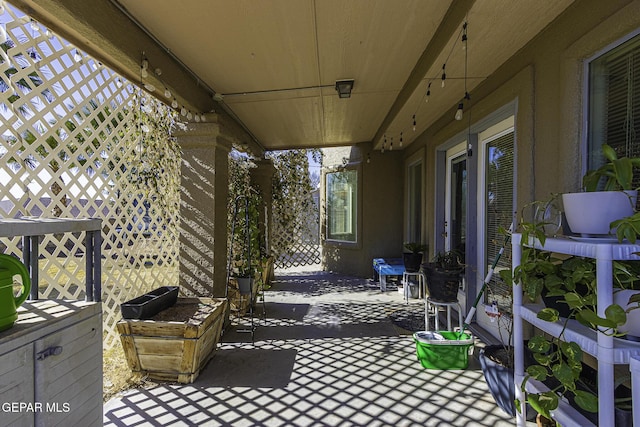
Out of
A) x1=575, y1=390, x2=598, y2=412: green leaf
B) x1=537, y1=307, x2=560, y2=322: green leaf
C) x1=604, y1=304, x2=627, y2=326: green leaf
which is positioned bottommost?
x1=575, y1=390, x2=598, y2=412: green leaf

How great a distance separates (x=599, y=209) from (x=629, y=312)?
332 mm

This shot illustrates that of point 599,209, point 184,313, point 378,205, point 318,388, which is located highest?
point 378,205

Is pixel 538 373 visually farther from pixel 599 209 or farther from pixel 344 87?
pixel 344 87

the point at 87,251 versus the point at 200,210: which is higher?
the point at 200,210

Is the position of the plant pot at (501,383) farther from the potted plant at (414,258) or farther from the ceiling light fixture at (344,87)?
the ceiling light fixture at (344,87)

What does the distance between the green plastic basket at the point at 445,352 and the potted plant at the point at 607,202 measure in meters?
1.45

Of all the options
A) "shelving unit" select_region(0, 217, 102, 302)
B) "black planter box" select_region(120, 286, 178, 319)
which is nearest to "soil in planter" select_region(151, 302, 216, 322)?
"black planter box" select_region(120, 286, 178, 319)

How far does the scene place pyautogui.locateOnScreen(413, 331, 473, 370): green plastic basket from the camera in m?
2.26

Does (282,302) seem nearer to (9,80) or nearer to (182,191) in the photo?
(182,191)

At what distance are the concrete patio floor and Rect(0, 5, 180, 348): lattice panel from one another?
1.11m

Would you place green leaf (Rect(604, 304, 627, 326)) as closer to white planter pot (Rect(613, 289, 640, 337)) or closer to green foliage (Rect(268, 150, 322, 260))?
white planter pot (Rect(613, 289, 640, 337))

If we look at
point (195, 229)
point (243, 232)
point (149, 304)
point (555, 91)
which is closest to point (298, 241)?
point (243, 232)

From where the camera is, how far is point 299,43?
213cm

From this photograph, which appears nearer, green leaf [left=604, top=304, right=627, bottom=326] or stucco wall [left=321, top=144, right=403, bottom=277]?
green leaf [left=604, top=304, right=627, bottom=326]
